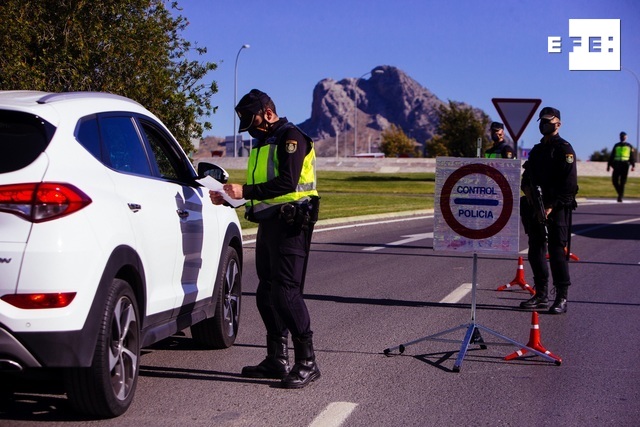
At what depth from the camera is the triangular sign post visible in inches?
626

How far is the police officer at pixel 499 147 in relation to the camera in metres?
14.4

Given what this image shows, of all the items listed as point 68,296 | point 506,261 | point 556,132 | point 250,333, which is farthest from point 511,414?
point 506,261

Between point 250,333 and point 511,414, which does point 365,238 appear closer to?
point 250,333

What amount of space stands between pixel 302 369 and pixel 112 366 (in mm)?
1504

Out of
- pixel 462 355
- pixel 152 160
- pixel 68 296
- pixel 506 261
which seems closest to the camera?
pixel 68 296

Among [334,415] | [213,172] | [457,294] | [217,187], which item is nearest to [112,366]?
[334,415]

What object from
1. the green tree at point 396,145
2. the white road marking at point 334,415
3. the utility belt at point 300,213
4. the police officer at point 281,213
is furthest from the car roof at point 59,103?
the green tree at point 396,145

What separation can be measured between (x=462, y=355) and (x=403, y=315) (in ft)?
8.28

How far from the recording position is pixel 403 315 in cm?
1032

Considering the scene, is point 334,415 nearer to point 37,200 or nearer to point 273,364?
point 273,364

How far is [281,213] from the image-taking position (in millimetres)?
6887

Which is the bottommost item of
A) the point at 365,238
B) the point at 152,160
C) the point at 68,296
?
the point at 365,238

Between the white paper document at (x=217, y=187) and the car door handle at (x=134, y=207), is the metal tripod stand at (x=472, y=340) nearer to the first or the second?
the white paper document at (x=217, y=187)

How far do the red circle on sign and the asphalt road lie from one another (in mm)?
891
